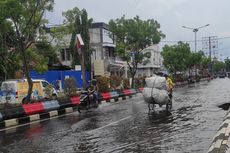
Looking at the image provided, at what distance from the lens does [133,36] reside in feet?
167

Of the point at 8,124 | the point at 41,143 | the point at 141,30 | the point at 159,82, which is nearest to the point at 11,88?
the point at 8,124

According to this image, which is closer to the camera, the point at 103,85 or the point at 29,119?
the point at 29,119

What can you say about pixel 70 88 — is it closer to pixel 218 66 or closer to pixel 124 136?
pixel 124 136

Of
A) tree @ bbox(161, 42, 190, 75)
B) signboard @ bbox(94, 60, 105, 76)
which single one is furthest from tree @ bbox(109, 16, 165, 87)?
tree @ bbox(161, 42, 190, 75)

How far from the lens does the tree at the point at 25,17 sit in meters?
21.4

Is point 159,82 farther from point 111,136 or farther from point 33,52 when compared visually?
point 33,52

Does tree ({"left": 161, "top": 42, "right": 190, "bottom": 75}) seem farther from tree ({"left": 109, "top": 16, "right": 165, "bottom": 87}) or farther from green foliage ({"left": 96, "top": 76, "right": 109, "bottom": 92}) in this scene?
green foliage ({"left": 96, "top": 76, "right": 109, "bottom": 92})

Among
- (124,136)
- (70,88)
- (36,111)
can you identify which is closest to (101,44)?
(70,88)

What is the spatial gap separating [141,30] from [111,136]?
39.1 metres

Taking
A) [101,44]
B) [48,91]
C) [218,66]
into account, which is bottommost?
[48,91]

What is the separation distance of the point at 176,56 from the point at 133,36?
3154cm

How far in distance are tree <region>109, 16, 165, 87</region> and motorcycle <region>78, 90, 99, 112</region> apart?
88.9ft

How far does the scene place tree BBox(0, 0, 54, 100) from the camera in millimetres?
21406

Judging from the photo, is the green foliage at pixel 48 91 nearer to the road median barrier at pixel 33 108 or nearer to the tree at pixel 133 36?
the road median barrier at pixel 33 108
